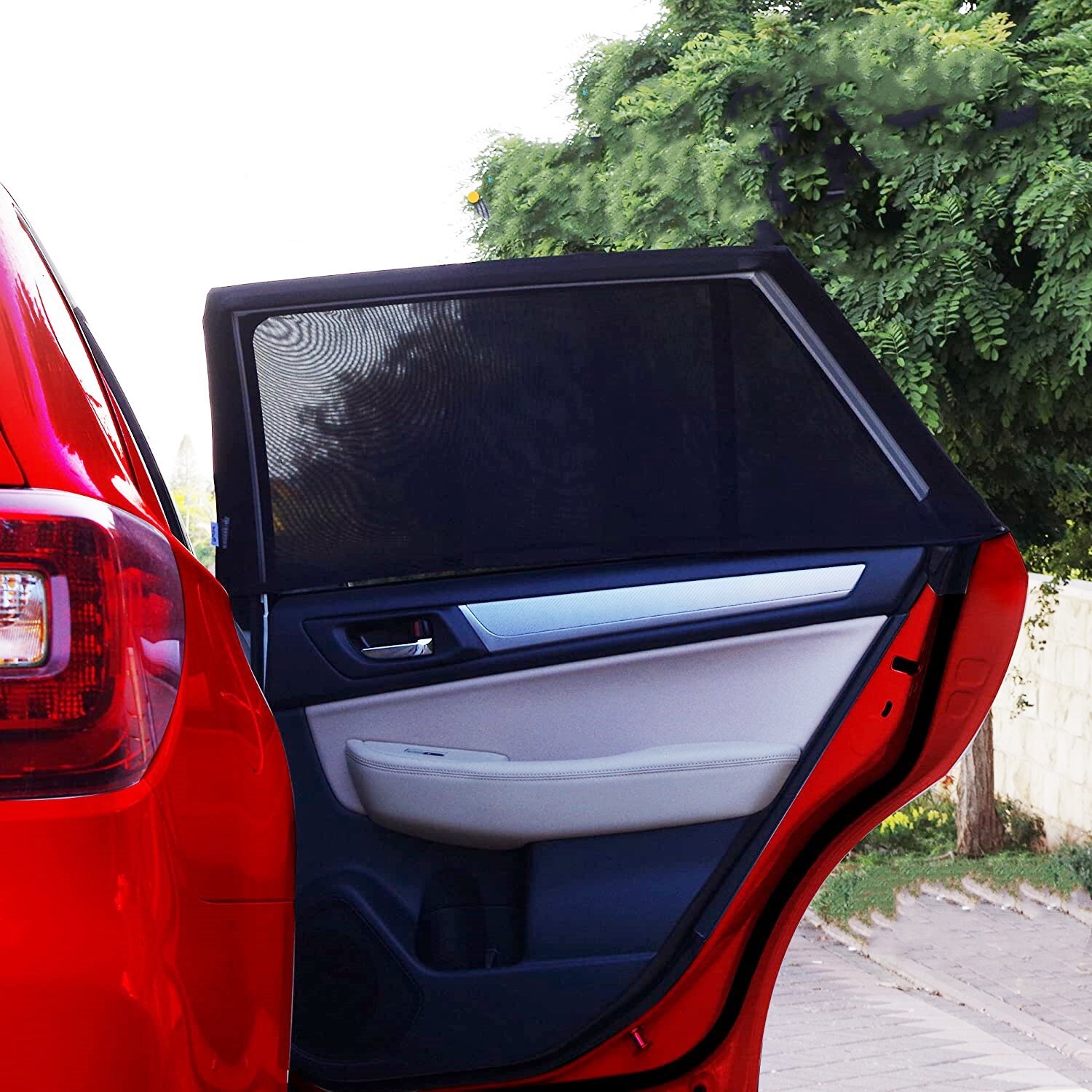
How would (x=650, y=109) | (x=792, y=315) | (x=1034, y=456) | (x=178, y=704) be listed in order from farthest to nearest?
(x=1034, y=456) → (x=650, y=109) → (x=792, y=315) → (x=178, y=704)

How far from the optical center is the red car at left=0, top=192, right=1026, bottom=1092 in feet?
7.59

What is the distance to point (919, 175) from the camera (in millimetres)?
6887

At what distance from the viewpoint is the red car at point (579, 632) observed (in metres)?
2.31

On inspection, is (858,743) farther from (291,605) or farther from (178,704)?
(178,704)

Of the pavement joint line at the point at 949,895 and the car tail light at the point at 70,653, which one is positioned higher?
the car tail light at the point at 70,653

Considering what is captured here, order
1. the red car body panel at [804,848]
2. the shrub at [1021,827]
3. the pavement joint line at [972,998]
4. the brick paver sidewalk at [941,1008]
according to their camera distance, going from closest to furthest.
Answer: the red car body panel at [804,848]
the brick paver sidewalk at [941,1008]
the pavement joint line at [972,998]
the shrub at [1021,827]

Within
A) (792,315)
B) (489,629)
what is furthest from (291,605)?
(792,315)

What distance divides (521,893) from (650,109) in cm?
605

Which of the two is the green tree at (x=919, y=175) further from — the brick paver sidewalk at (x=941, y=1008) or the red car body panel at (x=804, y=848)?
the red car body panel at (x=804, y=848)

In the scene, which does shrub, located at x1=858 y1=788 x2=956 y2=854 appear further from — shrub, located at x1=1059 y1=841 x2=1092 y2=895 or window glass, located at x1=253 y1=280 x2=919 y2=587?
window glass, located at x1=253 y1=280 x2=919 y2=587

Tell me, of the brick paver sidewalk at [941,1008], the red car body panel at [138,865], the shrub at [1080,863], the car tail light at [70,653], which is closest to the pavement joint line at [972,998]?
the brick paver sidewalk at [941,1008]

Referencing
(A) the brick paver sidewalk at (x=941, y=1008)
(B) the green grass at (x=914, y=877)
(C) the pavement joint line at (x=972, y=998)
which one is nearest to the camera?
(A) the brick paver sidewalk at (x=941, y=1008)

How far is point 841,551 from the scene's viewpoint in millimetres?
2367

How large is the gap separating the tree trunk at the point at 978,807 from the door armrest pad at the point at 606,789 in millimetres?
8612
